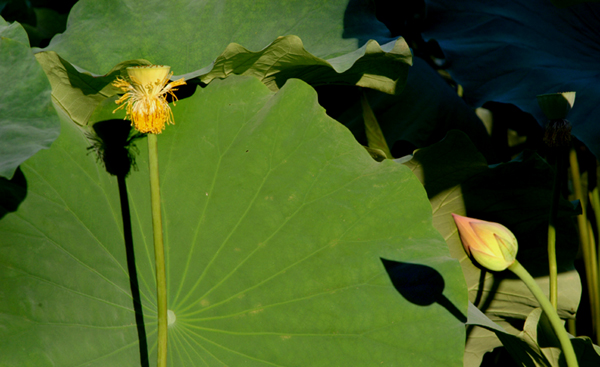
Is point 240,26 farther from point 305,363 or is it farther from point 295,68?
point 305,363

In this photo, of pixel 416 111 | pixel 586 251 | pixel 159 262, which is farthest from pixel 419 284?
pixel 586 251

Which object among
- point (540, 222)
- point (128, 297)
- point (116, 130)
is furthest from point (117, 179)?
point (540, 222)

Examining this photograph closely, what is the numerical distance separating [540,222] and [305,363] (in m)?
0.70

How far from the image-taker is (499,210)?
1142 mm

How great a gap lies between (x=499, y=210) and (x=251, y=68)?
68 centimetres

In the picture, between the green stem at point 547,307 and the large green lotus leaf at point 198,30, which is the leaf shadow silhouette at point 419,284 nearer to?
the green stem at point 547,307

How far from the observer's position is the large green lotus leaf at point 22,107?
2.01ft

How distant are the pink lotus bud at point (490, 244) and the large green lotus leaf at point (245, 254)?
0.16 m

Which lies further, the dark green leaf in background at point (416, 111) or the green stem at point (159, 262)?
the dark green leaf in background at point (416, 111)

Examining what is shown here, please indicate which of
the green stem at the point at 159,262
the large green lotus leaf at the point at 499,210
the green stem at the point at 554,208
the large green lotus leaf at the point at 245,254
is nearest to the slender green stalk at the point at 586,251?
the large green lotus leaf at the point at 499,210

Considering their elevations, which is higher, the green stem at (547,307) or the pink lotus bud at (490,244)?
the pink lotus bud at (490,244)

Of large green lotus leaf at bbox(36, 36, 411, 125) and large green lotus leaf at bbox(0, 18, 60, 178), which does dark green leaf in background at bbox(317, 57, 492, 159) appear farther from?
large green lotus leaf at bbox(0, 18, 60, 178)

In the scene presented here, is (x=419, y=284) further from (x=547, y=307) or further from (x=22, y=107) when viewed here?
(x=22, y=107)

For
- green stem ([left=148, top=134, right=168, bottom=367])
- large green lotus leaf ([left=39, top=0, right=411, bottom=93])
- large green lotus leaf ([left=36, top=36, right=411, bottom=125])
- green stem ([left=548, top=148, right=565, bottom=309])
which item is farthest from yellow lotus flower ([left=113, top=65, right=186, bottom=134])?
green stem ([left=548, top=148, right=565, bottom=309])
